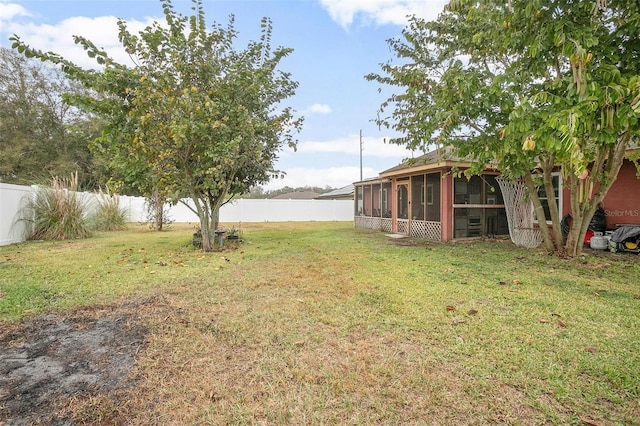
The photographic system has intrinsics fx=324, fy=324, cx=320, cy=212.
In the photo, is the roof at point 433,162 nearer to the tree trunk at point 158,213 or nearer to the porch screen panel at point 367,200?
the porch screen panel at point 367,200

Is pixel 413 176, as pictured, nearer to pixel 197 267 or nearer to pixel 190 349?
pixel 197 267

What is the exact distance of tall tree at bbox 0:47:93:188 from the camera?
19859mm

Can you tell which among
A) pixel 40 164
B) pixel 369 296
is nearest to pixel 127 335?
pixel 369 296

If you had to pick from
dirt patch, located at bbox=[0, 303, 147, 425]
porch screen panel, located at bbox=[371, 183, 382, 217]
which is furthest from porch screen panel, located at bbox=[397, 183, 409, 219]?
dirt patch, located at bbox=[0, 303, 147, 425]

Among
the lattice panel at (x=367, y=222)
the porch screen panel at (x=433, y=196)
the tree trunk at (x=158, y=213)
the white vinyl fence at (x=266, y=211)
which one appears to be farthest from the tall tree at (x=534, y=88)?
the white vinyl fence at (x=266, y=211)

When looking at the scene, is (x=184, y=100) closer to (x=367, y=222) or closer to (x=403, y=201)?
(x=403, y=201)

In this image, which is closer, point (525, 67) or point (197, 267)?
point (525, 67)

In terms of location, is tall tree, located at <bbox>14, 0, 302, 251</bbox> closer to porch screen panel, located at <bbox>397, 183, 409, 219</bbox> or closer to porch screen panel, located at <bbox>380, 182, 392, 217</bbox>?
porch screen panel, located at <bbox>397, 183, 409, 219</bbox>

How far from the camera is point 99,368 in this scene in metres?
2.37

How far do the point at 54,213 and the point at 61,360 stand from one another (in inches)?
362

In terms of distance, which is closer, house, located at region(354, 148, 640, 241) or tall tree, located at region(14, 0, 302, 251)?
tall tree, located at region(14, 0, 302, 251)

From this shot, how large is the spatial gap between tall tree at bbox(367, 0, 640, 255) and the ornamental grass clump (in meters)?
9.42

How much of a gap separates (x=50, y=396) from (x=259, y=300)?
215cm

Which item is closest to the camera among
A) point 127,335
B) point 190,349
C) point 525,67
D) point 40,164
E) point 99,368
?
point 99,368
